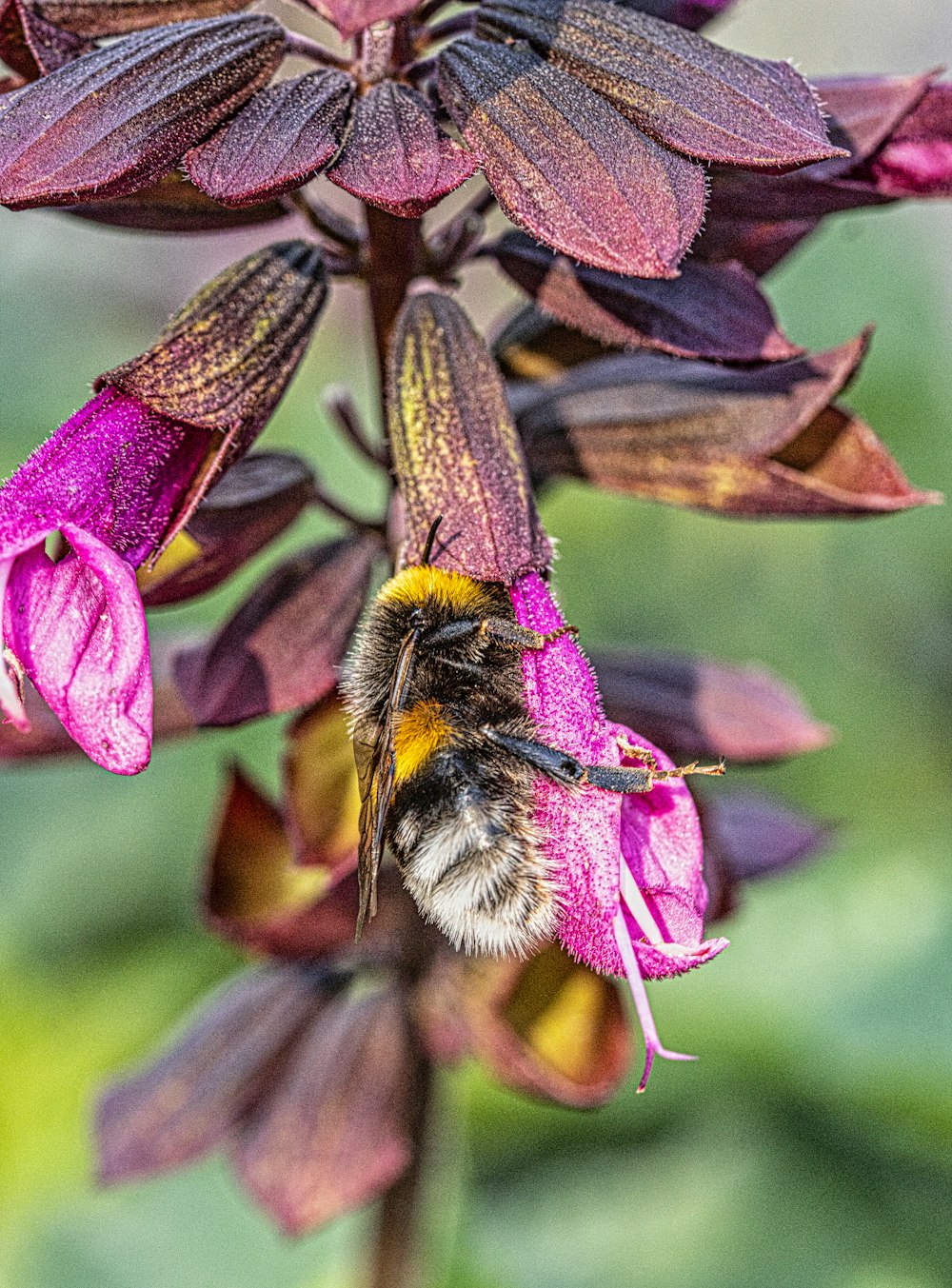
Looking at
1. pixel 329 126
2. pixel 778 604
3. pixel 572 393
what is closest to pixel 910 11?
pixel 778 604

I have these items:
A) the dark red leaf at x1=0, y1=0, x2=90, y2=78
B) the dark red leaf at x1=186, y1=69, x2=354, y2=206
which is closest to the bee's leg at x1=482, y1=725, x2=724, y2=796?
the dark red leaf at x1=186, y1=69, x2=354, y2=206

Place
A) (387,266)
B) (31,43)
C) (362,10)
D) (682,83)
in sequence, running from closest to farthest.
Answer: (362,10)
(682,83)
(31,43)
(387,266)

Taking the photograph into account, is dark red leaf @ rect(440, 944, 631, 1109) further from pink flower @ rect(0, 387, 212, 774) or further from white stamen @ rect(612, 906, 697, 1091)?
pink flower @ rect(0, 387, 212, 774)

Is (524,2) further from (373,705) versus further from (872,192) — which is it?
(373,705)

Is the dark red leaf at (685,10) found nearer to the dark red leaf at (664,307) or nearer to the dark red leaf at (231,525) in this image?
the dark red leaf at (664,307)

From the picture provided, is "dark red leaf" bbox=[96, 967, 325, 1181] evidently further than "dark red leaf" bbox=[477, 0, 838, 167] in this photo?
Yes

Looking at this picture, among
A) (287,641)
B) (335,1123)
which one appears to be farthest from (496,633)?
(335,1123)

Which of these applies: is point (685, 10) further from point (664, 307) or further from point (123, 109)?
point (123, 109)
